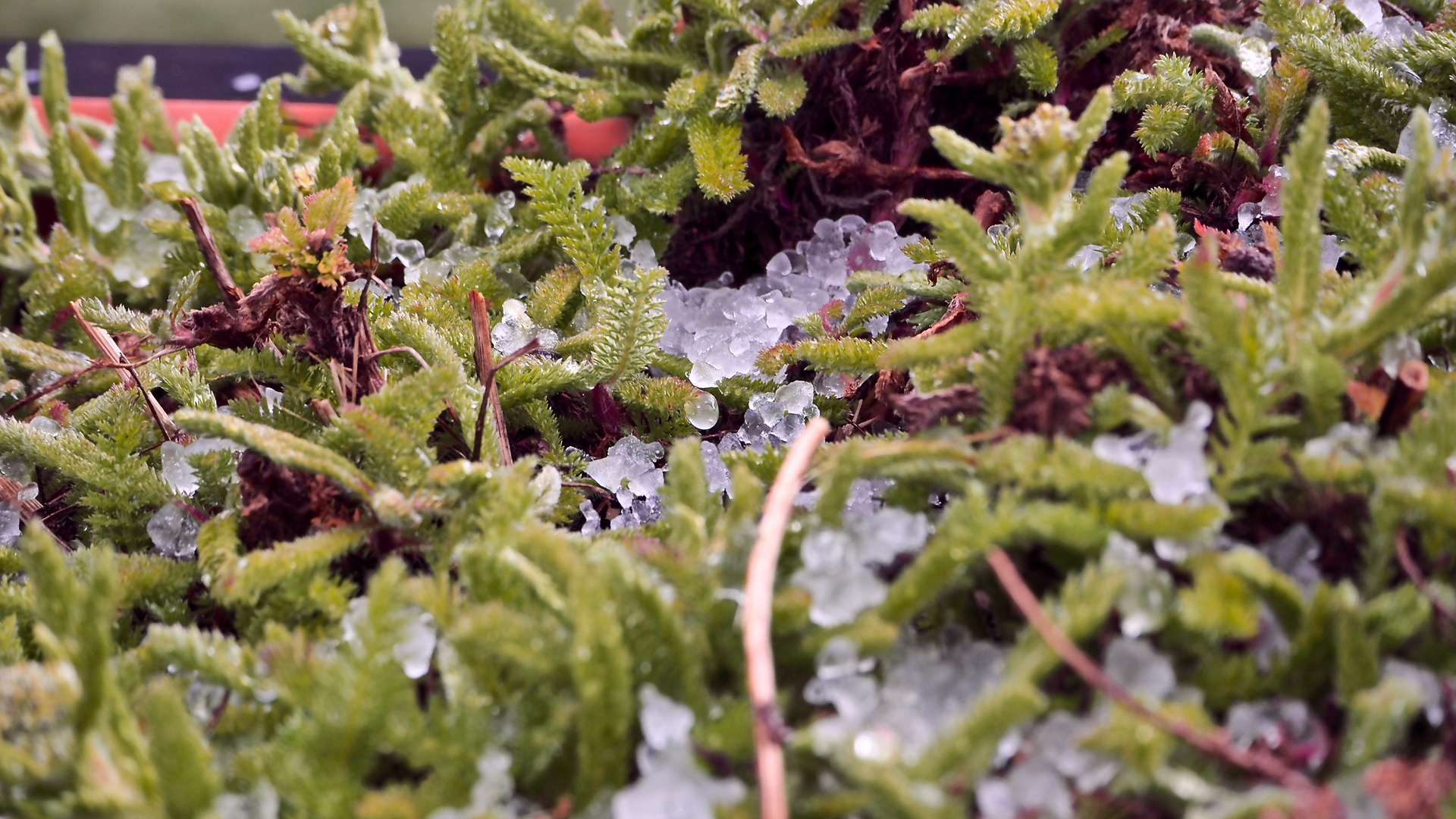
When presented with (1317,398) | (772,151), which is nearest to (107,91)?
(772,151)

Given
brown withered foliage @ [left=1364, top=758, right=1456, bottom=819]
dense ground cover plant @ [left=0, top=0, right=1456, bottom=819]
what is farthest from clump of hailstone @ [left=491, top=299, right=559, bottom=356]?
brown withered foliage @ [left=1364, top=758, right=1456, bottom=819]

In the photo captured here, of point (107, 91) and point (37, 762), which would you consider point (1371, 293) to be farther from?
point (107, 91)

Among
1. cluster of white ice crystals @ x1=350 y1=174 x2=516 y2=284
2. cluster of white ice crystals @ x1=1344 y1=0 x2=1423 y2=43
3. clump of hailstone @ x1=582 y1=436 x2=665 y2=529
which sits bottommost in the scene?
clump of hailstone @ x1=582 y1=436 x2=665 y2=529

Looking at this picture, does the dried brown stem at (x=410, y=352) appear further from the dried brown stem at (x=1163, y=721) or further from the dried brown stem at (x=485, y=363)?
the dried brown stem at (x=1163, y=721)

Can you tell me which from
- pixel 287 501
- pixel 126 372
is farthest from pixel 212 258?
pixel 287 501

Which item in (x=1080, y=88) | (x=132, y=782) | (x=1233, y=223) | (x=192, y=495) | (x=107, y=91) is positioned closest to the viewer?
(x=132, y=782)

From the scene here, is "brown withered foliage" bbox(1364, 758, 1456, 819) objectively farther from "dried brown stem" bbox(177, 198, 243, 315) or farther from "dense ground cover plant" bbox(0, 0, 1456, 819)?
"dried brown stem" bbox(177, 198, 243, 315)
